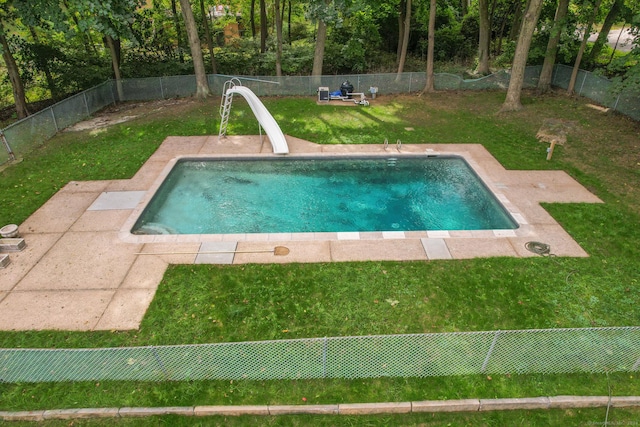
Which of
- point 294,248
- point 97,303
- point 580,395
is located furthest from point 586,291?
point 97,303

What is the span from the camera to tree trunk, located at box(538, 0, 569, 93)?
717 inches

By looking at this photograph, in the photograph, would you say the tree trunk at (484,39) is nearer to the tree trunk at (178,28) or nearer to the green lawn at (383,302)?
the green lawn at (383,302)

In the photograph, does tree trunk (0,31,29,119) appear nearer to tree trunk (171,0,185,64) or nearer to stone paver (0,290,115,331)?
tree trunk (171,0,185,64)

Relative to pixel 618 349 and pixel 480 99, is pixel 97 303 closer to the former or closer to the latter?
pixel 618 349

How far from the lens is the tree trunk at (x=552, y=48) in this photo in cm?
1820

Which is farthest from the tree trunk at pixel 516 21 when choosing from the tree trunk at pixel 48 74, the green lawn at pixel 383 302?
the tree trunk at pixel 48 74

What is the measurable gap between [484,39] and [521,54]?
557 cm

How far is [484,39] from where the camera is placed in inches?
869

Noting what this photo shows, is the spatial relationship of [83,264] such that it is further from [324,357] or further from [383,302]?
[383,302]

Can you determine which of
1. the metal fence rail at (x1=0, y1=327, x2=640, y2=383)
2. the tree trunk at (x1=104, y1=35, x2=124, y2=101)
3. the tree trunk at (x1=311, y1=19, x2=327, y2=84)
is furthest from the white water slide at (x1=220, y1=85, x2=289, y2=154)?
the metal fence rail at (x1=0, y1=327, x2=640, y2=383)

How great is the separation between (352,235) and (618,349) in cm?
563

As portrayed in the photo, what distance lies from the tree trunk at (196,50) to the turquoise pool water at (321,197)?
7.47m

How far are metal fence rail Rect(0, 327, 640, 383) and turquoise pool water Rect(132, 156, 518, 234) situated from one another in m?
4.53

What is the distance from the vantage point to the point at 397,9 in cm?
2469
